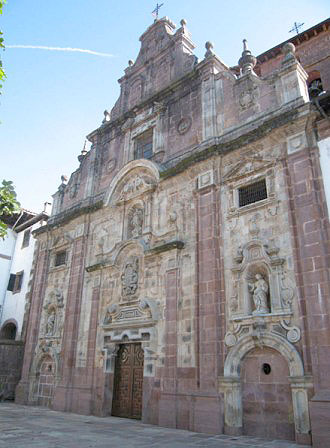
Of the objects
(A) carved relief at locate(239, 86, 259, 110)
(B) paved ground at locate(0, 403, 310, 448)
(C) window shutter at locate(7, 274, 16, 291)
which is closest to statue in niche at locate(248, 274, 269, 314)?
(B) paved ground at locate(0, 403, 310, 448)

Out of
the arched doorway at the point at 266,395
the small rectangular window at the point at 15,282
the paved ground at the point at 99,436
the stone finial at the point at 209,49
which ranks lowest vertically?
the paved ground at the point at 99,436

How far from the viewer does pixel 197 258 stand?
12.8 m

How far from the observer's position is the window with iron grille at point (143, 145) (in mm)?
17734

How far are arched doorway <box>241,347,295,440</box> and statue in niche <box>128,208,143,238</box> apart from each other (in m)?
6.81

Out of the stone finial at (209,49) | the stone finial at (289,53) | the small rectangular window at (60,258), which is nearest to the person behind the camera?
the stone finial at (289,53)

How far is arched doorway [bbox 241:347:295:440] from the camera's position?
9.56 m

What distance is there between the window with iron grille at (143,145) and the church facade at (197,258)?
0.22 feet

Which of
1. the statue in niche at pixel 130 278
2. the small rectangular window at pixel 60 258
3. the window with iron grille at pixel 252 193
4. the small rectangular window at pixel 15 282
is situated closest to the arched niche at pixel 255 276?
the window with iron grille at pixel 252 193

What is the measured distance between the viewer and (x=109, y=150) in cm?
1970

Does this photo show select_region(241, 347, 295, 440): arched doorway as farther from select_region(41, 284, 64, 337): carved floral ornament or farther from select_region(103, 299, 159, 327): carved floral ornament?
select_region(41, 284, 64, 337): carved floral ornament

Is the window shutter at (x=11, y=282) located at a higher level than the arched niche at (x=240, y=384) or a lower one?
higher

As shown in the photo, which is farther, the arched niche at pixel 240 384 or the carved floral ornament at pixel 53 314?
the carved floral ornament at pixel 53 314

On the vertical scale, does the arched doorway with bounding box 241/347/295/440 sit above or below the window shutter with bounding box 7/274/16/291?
below

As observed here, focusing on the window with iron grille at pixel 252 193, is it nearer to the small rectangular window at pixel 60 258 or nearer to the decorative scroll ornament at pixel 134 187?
the decorative scroll ornament at pixel 134 187
